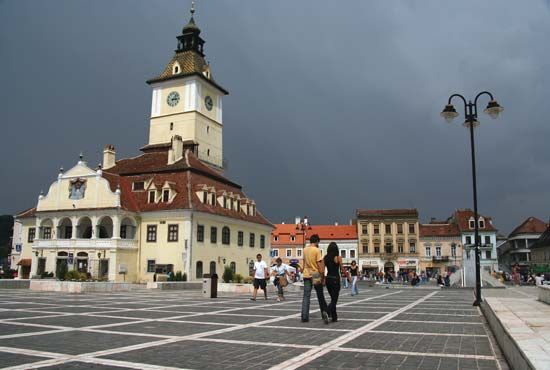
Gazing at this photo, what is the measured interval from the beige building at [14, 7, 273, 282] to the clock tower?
6205 millimetres

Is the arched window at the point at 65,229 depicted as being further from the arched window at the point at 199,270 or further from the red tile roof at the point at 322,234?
the red tile roof at the point at 322,234

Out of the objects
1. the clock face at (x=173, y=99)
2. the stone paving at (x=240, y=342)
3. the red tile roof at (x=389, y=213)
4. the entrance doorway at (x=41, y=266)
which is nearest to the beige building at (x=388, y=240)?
the red tile roof at (x=389, y=213)

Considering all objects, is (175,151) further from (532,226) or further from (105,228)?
(532,226)

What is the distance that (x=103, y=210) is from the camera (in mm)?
41938

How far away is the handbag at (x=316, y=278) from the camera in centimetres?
1091

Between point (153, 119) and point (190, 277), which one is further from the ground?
point (153, 119)

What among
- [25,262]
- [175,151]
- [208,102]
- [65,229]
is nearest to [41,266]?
[65,229]

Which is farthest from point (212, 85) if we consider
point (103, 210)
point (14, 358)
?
point (14, 358)

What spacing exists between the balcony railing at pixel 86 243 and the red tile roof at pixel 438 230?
2037 inches

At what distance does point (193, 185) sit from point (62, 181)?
41.0 feet

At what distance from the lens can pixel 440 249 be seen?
77750 millimetres

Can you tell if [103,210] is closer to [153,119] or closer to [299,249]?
[153,119]

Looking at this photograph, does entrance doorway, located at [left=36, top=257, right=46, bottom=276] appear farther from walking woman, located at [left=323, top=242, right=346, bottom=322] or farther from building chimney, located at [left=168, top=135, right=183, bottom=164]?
walking woman, located at [left=323, top=242, right=346, bottom=322]

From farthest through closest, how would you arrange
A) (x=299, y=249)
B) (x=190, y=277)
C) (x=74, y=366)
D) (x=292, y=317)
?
1. (x=299, y=249)
2. (x=190, y=277)
3. (x=292, y=317)
4. (x=74, y=366)
